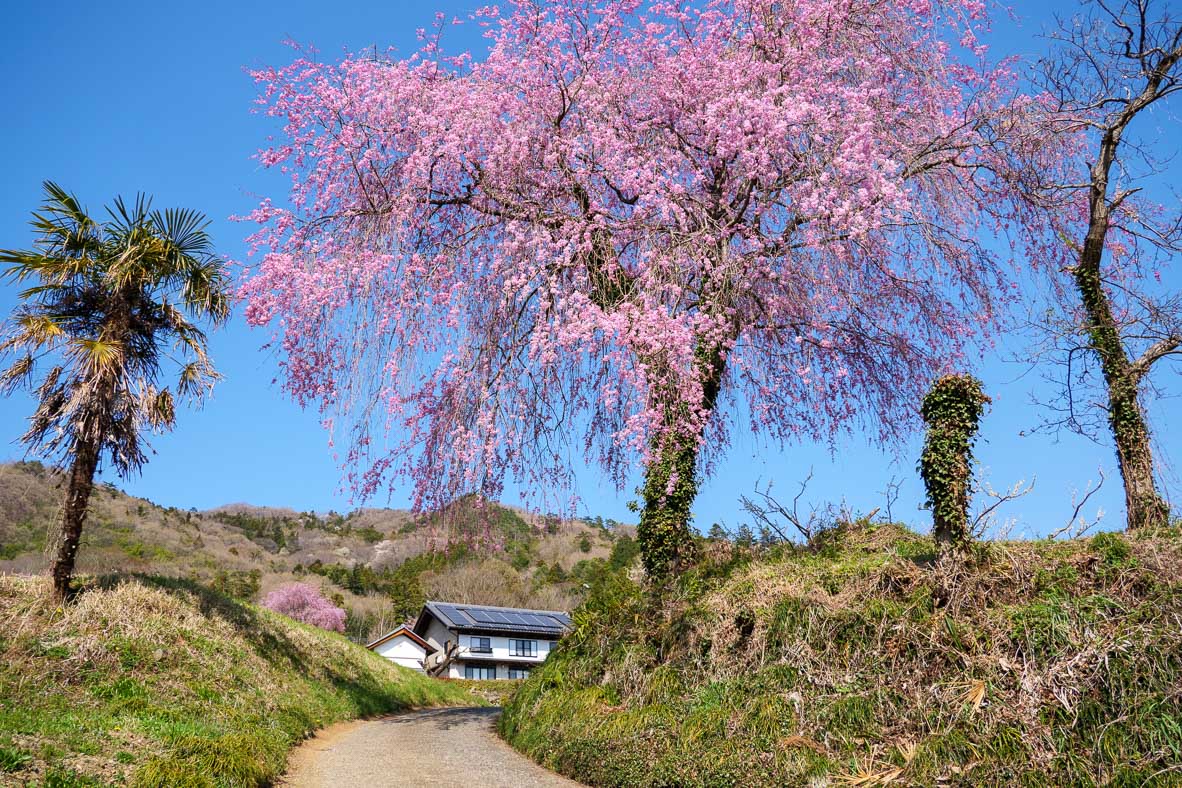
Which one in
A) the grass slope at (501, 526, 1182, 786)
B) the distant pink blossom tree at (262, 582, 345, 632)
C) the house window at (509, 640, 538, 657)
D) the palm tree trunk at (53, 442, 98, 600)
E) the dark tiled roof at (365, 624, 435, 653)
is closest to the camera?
the grass slope at (501, 526, 1182, 786)

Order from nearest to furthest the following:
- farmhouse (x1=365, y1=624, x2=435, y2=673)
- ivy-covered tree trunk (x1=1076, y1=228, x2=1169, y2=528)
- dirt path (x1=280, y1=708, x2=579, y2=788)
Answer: dirt path (x1=280, y1=708, x2=579, y2=788)
ivy-covered tree trunk (x1=1076, y1=228, x2=1169, y2=528)
farmhouse (x1=365, y1=624, x2=435, y2=673)

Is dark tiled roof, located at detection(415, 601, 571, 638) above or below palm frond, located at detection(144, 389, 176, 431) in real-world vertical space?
below

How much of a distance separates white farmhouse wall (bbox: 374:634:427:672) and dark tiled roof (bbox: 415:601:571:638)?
2229 millimetres

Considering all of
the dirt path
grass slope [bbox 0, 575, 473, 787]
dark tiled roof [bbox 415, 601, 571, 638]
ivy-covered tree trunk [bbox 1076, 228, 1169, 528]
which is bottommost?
the dirt path

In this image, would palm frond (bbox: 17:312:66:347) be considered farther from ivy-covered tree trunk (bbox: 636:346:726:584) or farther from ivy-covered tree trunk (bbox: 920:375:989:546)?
ivy-covered tree trunk (bbox: 920:375:989:546)

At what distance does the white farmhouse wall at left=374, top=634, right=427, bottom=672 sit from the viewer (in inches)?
2002

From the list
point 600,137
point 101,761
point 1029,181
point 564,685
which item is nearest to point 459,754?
point 564,685

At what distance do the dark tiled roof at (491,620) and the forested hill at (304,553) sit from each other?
3982 millimetres

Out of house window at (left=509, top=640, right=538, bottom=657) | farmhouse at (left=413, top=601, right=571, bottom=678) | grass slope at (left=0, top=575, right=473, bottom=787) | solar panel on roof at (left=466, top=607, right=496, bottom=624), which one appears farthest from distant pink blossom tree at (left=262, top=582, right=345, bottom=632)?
grass slope at (left=0, top=575, right=473, bottom=787)

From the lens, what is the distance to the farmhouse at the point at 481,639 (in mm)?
50375

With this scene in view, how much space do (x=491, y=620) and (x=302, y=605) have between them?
446 inches

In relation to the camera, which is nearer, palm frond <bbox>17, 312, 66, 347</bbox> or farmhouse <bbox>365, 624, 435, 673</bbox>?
palm frond <bbox>17, 312, 66, 347</bbox>

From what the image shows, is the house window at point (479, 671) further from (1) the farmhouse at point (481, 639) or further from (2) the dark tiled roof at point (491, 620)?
(2) the dark tiled roof at point (491, 620)

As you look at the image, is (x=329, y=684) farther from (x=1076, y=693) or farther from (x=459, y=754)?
(x=1076, y=693)
